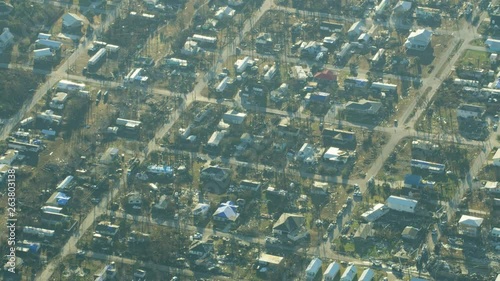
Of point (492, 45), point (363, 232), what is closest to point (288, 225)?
point (363, 232)

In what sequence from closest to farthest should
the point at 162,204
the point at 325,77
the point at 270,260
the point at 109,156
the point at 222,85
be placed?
the point at 270,260 → the point at 162,204 → the point at 109,156 → the point at 222,85 → the point at 325,77

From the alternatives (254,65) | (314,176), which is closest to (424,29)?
(254,65)

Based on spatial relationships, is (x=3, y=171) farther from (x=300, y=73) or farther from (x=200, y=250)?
(x=300, y=73)

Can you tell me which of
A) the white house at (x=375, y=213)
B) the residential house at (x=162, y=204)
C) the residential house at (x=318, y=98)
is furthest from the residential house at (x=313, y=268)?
the residential house at (x=318, y=98)

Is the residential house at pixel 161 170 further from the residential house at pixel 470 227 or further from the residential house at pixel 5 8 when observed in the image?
the residential house at pixel 5 8

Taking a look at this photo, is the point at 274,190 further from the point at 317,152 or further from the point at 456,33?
the point at 456,33

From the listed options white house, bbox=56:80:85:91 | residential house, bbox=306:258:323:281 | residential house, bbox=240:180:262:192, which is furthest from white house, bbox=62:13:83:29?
residential house, bbox=306:258:323:281
